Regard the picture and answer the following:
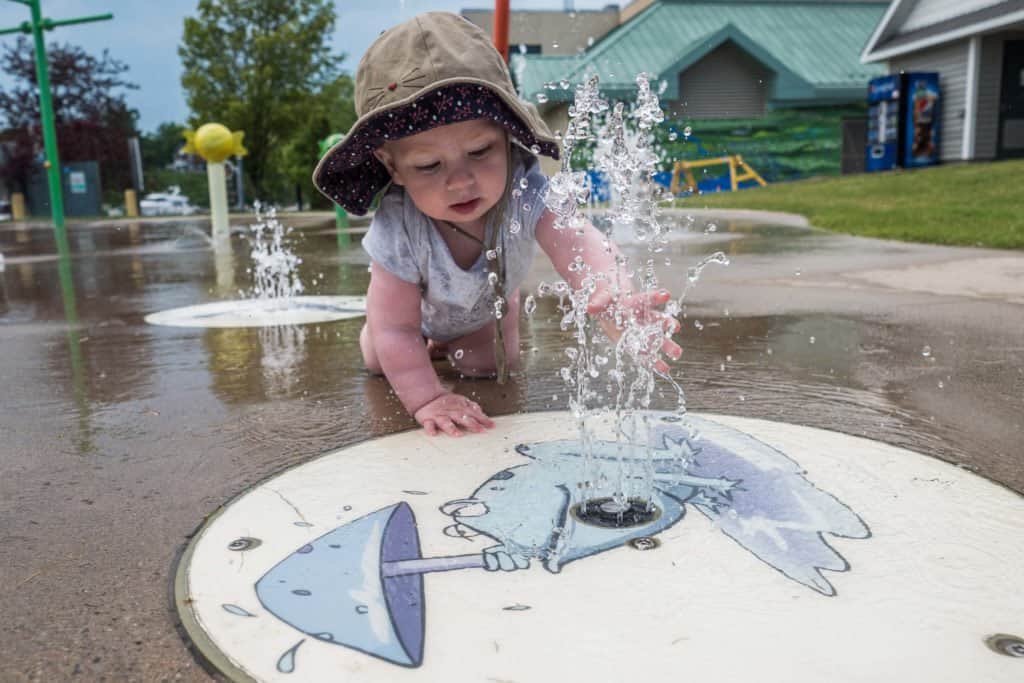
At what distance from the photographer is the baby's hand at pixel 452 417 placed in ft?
6.15

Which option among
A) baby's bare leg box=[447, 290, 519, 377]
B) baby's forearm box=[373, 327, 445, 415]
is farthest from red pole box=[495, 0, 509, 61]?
baby's forearm box=[373, 327, 445, 415]

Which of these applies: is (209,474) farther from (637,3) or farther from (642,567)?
(637,3)

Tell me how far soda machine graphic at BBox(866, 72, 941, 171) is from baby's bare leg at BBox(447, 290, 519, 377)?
49.6 ft

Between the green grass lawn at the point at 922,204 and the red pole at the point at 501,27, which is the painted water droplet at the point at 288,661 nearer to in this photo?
the red pole at the point at 501,27

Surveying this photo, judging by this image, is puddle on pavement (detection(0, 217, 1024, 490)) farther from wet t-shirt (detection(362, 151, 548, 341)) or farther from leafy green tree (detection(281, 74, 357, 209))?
leafy green tree (detection(281, 74, 357, 209))

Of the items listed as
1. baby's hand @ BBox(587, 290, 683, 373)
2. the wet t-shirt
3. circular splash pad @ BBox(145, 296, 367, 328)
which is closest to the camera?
baby's hand @ BBox(587, 290, 683, 373)

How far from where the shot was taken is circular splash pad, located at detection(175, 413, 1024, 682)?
3.21ft

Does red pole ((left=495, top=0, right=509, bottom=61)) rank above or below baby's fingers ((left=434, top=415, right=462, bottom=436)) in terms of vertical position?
above

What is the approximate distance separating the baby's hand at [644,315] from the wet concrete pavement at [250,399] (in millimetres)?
430

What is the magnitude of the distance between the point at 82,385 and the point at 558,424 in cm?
149

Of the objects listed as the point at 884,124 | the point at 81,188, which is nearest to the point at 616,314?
the point at 884,124

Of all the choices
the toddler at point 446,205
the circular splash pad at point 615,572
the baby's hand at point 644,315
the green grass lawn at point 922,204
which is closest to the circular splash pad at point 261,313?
the toddler at point 446,205

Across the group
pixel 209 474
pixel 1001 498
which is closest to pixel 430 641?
pixel 209 474

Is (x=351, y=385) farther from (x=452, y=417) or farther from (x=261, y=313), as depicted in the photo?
(x=261, y=313)
